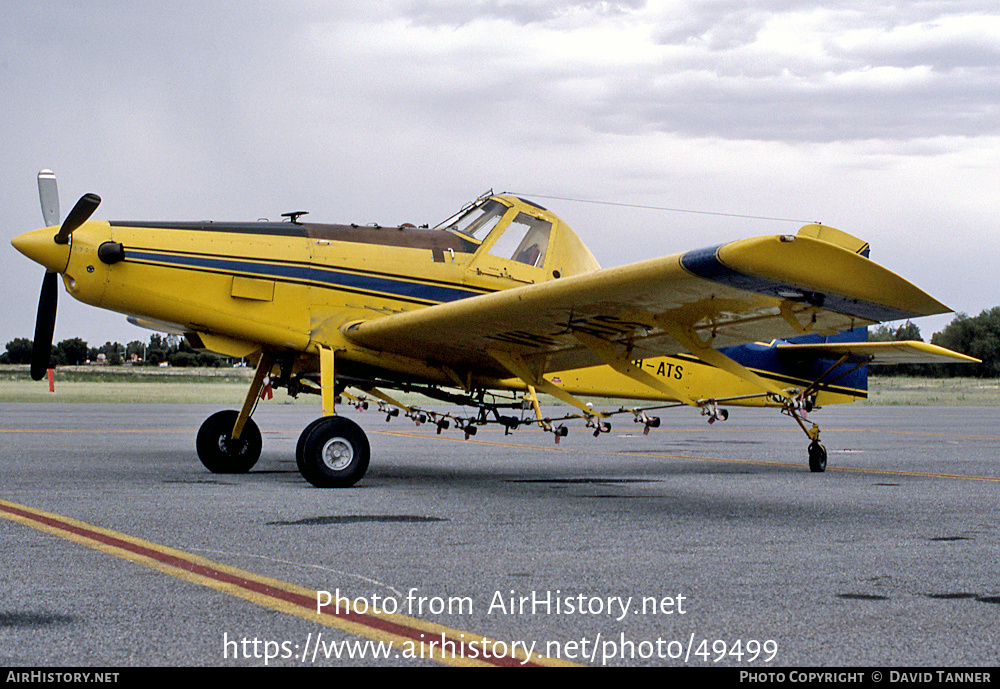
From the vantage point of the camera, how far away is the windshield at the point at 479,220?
9859 mm

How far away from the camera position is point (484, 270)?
9.77 metres

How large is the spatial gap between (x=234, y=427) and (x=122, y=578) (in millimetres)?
5843

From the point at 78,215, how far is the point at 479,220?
3.76 meters

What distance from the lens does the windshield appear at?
9.86m

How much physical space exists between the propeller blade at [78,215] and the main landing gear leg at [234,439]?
7.19 feet

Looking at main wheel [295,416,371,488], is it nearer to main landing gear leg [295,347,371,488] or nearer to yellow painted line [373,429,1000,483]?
main landing gear leg [295,347,371,488]

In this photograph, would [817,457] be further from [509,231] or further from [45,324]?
[45,324]

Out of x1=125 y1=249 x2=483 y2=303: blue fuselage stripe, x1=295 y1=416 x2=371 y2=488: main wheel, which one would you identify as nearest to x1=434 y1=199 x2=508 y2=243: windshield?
x1=125 y1=249 x2=483 y2=303: blue fuselage stripe

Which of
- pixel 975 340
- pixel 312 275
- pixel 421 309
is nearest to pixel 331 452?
pixel 421 309

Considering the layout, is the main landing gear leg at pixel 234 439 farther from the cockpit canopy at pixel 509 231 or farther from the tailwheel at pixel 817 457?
the tailwheel at pixel 817 457

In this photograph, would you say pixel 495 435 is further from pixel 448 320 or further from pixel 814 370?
pixel 448 320

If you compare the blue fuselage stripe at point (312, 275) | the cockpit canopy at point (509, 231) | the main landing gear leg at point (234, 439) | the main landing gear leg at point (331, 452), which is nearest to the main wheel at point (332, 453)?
the main landing gear leg at point (331, 452)

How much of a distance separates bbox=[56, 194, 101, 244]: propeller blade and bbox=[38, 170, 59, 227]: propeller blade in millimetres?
735

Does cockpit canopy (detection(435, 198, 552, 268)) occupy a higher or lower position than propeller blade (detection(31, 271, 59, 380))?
higher
